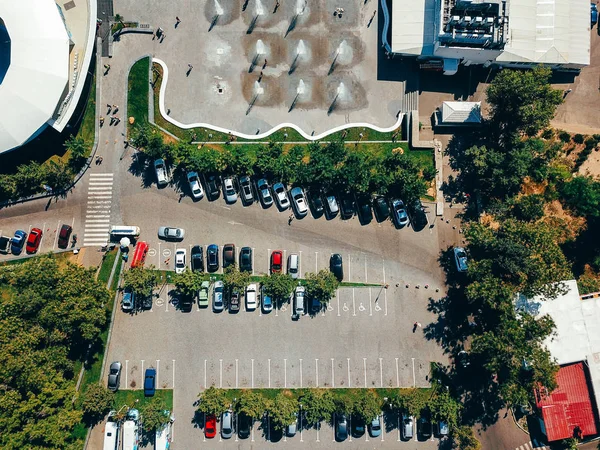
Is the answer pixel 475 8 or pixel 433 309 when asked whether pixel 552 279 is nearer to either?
pixel 433 309

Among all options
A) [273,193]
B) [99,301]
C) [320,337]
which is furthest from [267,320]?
[99,301]

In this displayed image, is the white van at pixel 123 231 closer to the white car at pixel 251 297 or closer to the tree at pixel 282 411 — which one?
the white car at pixel 251 297

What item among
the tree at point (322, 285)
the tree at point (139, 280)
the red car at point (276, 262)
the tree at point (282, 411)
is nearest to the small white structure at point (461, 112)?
the tree at point (322, 285)

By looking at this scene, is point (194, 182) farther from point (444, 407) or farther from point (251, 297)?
point (444, 407)

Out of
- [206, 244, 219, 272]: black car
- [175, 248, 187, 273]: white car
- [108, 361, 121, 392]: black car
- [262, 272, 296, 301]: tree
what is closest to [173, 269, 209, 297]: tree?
[175, 248, 187, 273]: white car

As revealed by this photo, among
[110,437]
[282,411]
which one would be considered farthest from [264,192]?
[110,437]

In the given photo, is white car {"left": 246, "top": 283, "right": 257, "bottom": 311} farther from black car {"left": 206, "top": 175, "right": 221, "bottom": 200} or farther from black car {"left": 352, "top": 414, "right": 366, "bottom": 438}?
black car {"left": 352, "top": 414, "right": 366, "bottom": 438}
